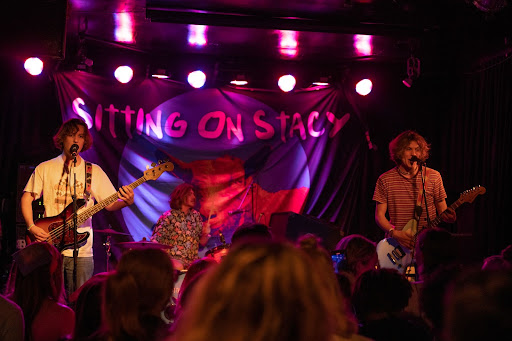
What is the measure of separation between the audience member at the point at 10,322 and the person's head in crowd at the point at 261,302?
2033 millimetres

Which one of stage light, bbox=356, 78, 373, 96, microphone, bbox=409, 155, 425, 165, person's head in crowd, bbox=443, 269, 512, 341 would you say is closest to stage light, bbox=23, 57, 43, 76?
stage light, bbox=356, 78, 373, 96

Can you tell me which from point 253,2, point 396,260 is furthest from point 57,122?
point 396,260

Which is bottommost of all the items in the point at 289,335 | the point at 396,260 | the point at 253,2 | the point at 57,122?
the point at 396,260

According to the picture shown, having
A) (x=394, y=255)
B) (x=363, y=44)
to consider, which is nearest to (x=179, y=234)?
(x=394, y=255)

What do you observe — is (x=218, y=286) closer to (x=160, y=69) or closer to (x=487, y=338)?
(x=487, y=338)

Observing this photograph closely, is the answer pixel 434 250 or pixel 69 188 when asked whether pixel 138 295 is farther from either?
pixel 69 188

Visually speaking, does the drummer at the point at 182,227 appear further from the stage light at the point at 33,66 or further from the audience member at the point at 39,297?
the audience member at the point at 39,297

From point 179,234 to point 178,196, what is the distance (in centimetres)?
58

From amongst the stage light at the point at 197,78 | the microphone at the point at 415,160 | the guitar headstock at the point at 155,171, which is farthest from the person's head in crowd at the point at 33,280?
the stage light at the point at 197,78

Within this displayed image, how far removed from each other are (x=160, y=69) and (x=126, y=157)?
1.41 m

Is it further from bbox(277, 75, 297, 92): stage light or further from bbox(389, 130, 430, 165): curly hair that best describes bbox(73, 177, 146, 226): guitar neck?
bbox(277, 75, 297, 92): stage light

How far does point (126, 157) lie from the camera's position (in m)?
8.51

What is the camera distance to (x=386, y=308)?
3006 mm

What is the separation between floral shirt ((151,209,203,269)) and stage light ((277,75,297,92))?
2.51 meters
